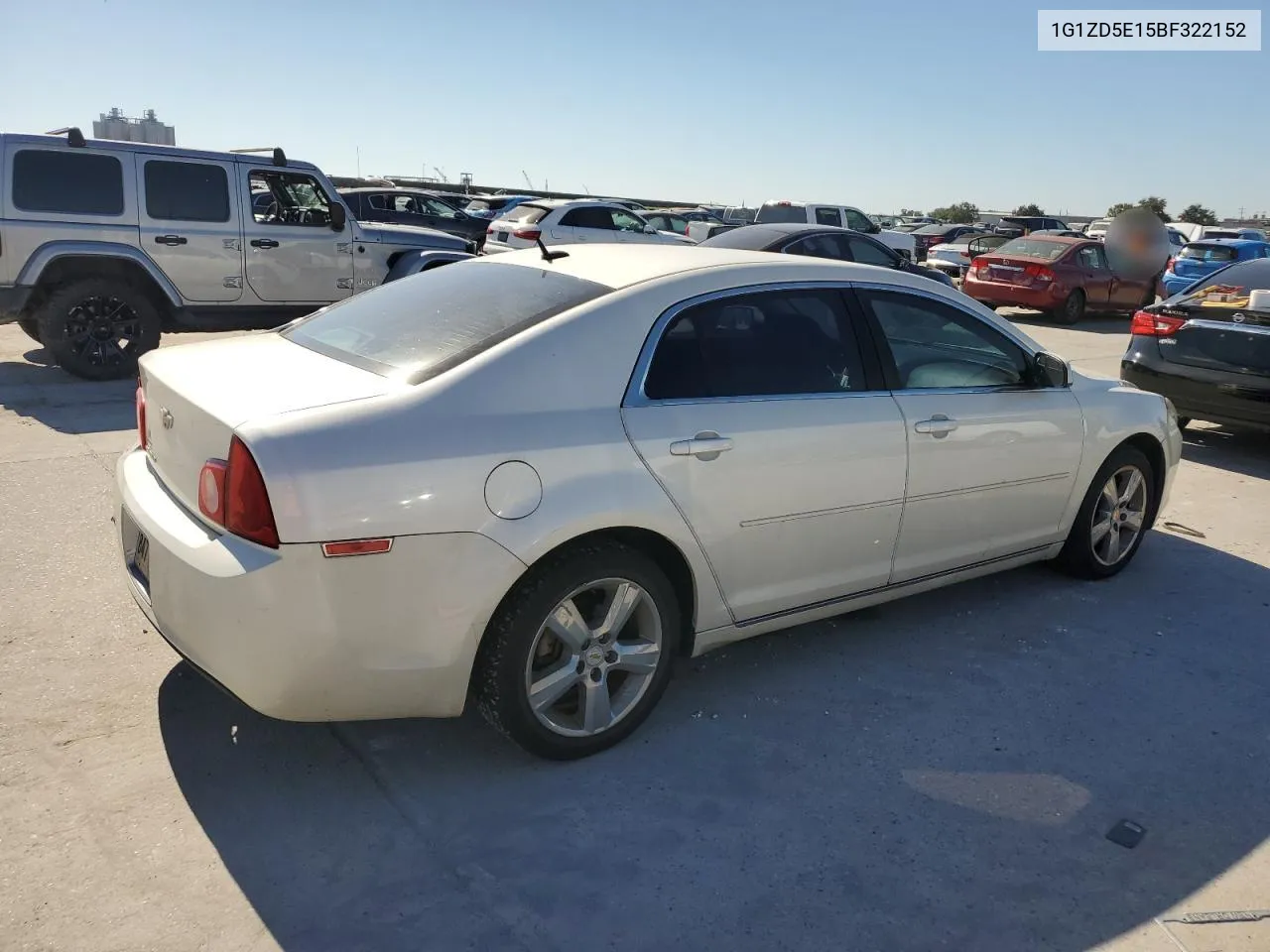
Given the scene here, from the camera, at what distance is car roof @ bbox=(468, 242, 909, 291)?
11.8ft

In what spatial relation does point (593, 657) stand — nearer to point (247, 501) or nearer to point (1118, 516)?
point (247, 501)

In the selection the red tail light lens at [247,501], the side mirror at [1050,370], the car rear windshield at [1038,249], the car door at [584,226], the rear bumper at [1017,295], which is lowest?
Result: the red tail light lens at [247,501]

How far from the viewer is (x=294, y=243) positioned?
9.98 meters

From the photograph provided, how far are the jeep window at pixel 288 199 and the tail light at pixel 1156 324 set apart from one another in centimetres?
744

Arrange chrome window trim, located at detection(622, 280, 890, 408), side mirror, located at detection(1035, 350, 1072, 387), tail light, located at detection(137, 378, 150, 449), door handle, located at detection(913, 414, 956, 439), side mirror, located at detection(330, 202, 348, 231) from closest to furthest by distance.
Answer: chrome window trim, located at detection(622, 280, 890, 408)
tail light, located at detection(137, 378, 150, 449)
door handle, located at detection(913, 414, 956, 439)
side mirror, located at detection(1035, 350, 1072, 387)
side mirror, located at detection(330, 202, 348, 231)

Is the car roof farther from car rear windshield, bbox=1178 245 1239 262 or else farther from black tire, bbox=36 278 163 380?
car rear windshield, bbox=1178 245 1239 262

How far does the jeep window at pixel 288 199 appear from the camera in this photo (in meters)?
9.75

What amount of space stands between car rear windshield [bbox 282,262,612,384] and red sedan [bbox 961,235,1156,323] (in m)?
15.0

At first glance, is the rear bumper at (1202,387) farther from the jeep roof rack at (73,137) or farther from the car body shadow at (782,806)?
the jeep roof rack at (73,137)

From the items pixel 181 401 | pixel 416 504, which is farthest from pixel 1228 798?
pixel 181 401

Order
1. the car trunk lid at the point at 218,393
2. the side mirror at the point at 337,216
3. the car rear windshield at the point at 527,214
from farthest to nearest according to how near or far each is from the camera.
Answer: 1. the car rear windshield at the point at 527,214
2. the side mirror at the point at 337,216
3. the car trunk lid at the point at 218,393

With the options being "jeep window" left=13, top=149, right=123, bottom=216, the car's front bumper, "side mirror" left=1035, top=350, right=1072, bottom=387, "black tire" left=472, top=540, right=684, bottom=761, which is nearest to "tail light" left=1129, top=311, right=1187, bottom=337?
"side mirror" left=1035, top=350, right=1072, bottom=387

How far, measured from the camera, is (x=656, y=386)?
3377 mm

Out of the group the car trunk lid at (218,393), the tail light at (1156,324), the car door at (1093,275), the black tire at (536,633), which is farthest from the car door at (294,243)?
the car door at (1093,275)
